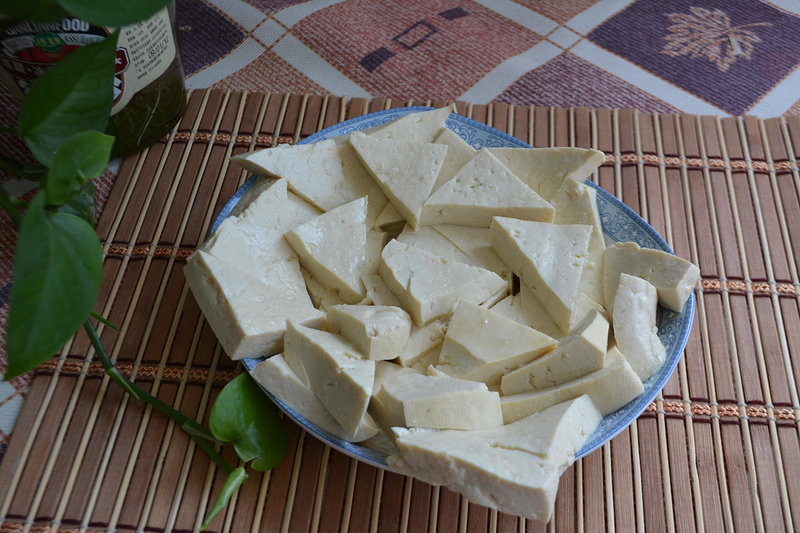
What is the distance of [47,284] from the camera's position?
633mm

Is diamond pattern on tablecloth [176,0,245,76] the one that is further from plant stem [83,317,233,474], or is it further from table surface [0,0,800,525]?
plant stem [83,317,233,474]

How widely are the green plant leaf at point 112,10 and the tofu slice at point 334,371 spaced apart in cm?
51

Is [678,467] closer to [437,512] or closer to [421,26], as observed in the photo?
[437,512]

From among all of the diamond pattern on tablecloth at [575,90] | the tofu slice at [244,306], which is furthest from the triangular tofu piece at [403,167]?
the diamond pattern on tablecloth at [575,90]

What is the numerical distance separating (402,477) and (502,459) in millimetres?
252

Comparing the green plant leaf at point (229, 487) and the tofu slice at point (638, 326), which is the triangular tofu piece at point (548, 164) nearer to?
the tofu slice at point (638, 326)

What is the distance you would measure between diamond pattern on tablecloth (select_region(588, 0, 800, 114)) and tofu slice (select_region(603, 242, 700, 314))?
78 centimetres

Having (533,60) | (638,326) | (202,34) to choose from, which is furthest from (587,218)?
(202,34)

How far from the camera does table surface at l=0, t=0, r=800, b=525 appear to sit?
153cm

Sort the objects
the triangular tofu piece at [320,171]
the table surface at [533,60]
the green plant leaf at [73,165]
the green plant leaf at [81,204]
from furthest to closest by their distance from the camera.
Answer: the table surface at [533,60] < the triangular tofu piece at [320,171] < the green plant leaf at [81,204] < the green plant leaf at [73,165]

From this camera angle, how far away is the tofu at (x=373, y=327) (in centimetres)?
96

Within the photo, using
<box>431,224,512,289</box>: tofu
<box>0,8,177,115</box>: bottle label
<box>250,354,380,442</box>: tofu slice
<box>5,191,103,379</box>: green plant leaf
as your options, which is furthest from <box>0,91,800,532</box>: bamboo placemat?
<box>5,191,103,379</box>: green plant leaf

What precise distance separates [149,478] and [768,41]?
1852 millimetres

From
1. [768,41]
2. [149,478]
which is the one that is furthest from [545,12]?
[149,478]
